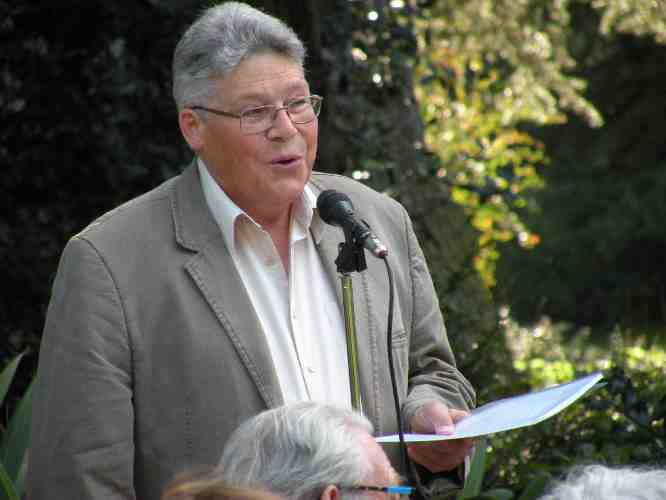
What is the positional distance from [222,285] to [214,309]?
0.08 metres

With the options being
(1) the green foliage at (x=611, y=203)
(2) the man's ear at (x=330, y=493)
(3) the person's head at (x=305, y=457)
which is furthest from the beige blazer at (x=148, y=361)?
(1) the green foliage at (x=611, y=203)

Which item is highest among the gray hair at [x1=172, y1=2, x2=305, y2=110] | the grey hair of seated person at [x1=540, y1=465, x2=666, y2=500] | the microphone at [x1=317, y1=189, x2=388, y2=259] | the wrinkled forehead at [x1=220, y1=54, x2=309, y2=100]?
the gray hair at [x1=172, y1=2, x2=305, y2=110]

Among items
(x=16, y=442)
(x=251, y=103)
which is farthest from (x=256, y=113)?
(x=16, y=442)

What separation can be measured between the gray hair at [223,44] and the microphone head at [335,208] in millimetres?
464

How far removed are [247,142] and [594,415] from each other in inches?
105

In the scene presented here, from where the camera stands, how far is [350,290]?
2840 millimetres

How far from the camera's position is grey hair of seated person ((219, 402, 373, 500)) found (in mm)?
2166

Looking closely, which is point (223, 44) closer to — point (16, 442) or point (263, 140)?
point (263, 140)

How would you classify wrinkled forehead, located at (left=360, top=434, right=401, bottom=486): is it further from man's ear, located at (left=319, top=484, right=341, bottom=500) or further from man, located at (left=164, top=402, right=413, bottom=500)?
man's ear, located at (left=319, top=484, right=341, bottom=500)

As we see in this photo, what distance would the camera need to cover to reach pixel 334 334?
3.13m

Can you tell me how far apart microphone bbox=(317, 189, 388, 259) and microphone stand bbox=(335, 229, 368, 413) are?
19 millimetres

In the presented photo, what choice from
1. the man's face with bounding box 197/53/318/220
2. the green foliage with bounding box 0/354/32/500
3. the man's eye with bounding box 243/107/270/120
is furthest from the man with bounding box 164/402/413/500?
the green foliage with bounding box 0/354/32/500

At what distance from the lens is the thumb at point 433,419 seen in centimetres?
279

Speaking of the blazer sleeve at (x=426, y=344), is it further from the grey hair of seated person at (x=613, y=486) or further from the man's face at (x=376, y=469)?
the grey hair of seated person at (x=613, y=486)
